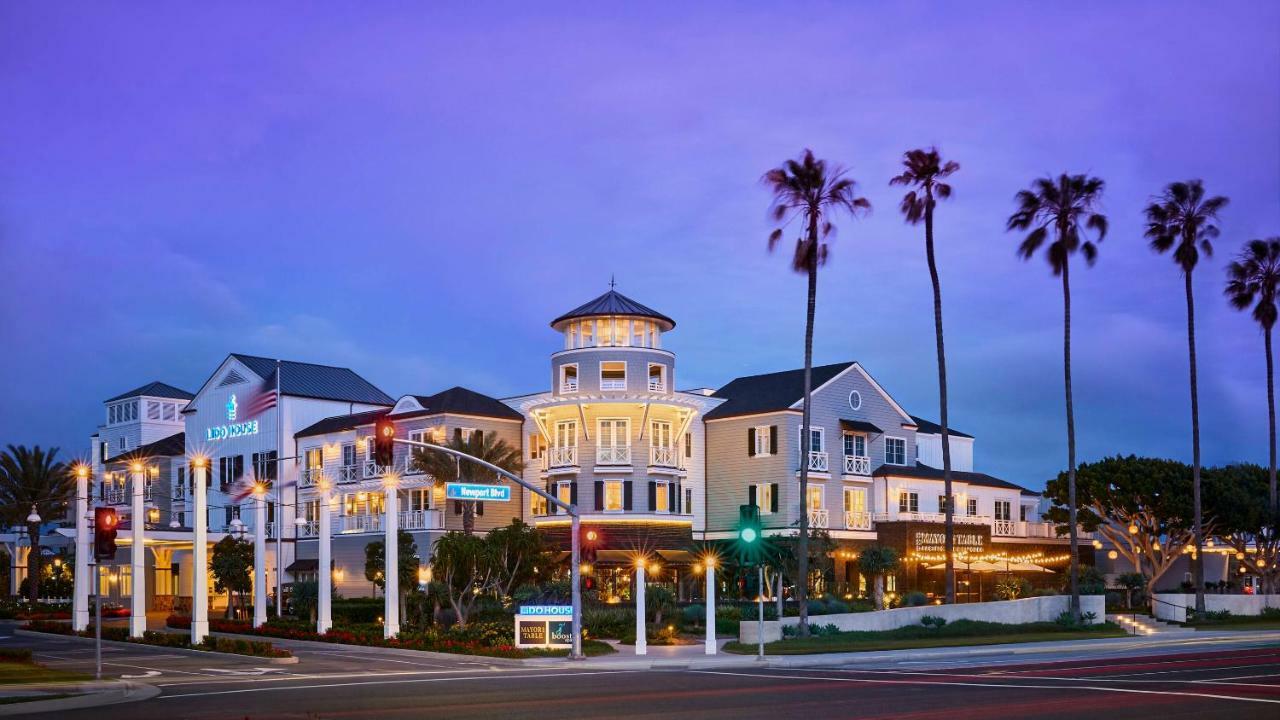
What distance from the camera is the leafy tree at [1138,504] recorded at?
222 ft

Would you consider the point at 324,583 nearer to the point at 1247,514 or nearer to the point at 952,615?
the point at 952,615

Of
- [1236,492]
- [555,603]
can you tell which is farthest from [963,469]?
[555,603]

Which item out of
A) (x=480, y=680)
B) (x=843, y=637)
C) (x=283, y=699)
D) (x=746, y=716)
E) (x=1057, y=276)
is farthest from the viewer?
(x=1057, y=276)

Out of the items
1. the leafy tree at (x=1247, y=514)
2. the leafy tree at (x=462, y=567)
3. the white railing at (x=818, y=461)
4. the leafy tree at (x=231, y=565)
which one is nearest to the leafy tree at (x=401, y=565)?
the leafy tree at (x=462, y=567)

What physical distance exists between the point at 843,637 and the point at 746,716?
25.9 m

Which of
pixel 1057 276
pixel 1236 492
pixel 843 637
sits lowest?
pixel 843 637

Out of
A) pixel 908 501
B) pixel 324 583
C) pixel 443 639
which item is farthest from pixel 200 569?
pixel 908 501

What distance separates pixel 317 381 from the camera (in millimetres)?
81625

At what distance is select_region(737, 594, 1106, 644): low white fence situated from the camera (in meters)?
47.5

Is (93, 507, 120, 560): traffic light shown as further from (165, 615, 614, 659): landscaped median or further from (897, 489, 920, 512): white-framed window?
(897, 489, 920, 512): white-framed window

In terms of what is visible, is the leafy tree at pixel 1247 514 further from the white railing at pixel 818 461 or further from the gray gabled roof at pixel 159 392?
the gray gabled roof at pixel 159 392

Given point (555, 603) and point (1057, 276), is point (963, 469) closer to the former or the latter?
point (1057, 276)

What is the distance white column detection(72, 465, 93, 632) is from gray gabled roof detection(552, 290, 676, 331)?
24.6 metres

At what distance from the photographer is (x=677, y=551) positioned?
66062 mm
